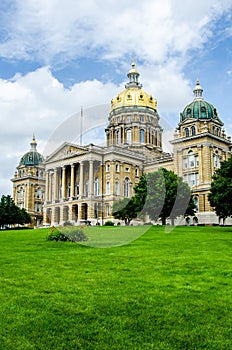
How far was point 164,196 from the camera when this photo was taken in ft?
168

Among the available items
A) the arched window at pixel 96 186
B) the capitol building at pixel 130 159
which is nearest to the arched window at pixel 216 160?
the capitol building at pixel 130 159

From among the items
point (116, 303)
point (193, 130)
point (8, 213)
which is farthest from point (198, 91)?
point (116, 303)

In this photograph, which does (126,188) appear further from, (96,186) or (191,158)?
(191,158)

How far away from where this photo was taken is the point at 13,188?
123875mm

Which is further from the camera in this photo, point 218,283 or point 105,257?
point 105,257

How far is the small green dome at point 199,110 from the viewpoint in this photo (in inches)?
3095

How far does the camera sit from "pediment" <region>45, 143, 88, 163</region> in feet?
285

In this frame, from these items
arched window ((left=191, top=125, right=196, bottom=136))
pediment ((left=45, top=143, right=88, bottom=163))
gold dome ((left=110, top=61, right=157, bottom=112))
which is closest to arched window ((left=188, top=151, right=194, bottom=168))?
arched window ((left=191, top=125, right=196, bottom=136))

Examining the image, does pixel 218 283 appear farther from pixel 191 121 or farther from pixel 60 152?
pixel 60 152

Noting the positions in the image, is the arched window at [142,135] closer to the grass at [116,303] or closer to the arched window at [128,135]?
the arched window at [128,135]

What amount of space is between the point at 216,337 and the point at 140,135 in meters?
93.2

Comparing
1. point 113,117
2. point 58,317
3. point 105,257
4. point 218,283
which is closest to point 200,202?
point 113,117

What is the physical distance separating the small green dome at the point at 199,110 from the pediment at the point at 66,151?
21069 mm

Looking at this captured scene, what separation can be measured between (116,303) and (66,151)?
263 ft
